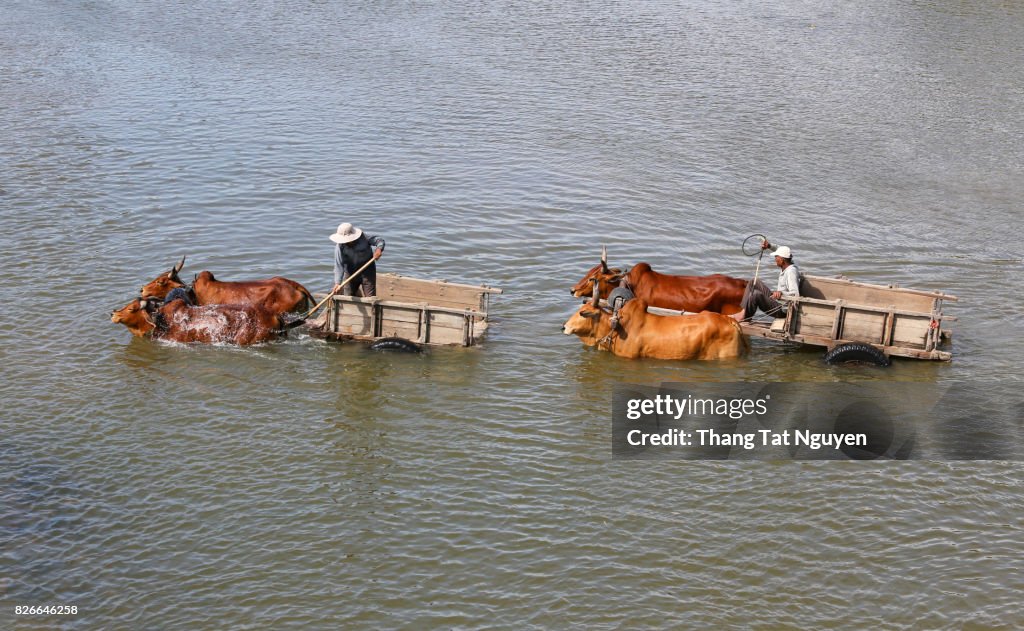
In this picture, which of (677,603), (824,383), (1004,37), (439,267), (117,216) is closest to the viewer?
(677,603)

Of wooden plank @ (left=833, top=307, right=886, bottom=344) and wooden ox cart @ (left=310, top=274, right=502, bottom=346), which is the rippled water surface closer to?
Result: wooden ox cart @ (left=310, top=274, right=502, bottom=346)

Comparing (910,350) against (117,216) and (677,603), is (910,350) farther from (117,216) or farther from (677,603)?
(117,216)

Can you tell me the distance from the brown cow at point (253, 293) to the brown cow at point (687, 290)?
4.53 meters

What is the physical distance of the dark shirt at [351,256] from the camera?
16359mm

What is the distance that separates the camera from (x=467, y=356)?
16.1 m

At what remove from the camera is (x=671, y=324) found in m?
15.9

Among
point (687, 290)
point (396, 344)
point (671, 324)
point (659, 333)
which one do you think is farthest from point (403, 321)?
point (687, 290)

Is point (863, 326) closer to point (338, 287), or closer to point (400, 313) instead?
point (400, 313)

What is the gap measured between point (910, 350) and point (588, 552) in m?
6.34

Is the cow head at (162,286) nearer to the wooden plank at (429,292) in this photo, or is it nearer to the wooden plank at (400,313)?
the wooden plank at (429,292)

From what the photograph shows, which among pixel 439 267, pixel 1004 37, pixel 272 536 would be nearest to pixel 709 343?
pixel 439 267

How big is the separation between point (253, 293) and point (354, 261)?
1557mm

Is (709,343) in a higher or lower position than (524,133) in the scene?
lower

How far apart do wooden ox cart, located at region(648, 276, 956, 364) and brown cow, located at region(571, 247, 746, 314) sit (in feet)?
2.05
